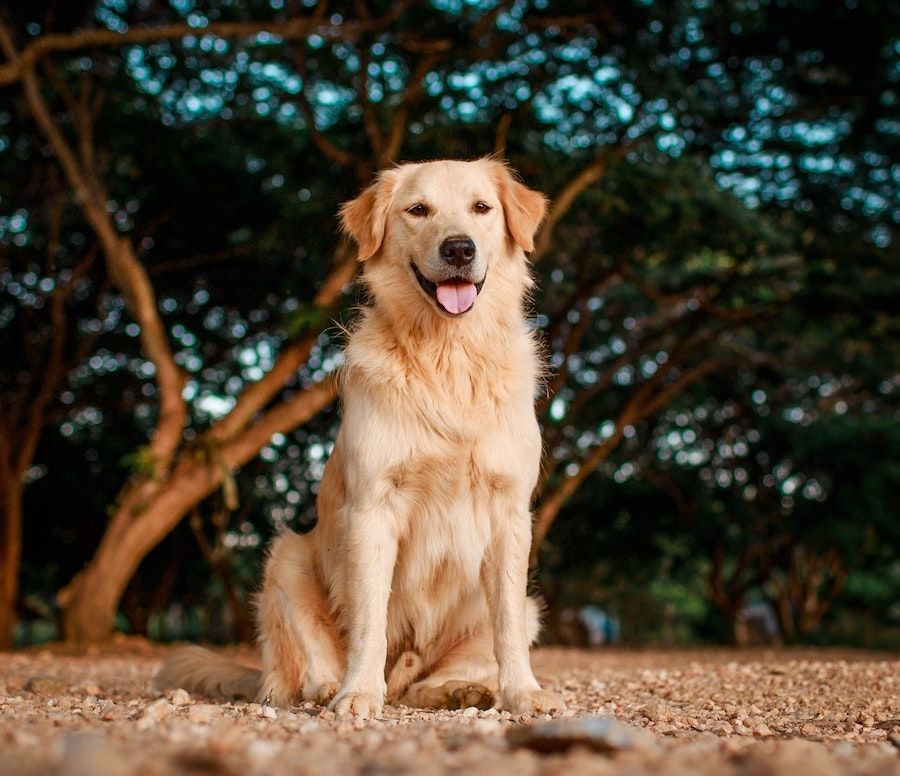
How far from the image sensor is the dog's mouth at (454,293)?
4410 mm

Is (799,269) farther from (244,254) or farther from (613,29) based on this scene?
(244,254)

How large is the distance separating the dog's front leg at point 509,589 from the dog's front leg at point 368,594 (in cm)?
44

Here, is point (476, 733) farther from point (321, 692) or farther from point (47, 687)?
point (47, 687)

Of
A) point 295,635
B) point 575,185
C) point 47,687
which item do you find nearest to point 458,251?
point 295,635

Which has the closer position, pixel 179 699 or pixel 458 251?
pixel 179 699

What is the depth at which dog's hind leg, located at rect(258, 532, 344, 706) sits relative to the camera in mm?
4461

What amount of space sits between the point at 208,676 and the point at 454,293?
2309 mm

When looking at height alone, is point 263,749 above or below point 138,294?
below

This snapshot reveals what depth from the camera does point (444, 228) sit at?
14.8 ft

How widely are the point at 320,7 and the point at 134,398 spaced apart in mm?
8382

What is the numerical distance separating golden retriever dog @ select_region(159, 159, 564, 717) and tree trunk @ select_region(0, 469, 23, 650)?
8.23 metres

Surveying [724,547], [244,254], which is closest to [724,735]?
[244,254]

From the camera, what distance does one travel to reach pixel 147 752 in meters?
2.23

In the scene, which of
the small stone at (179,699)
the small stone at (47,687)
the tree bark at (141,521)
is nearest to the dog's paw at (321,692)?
the small stone at (179,699)
